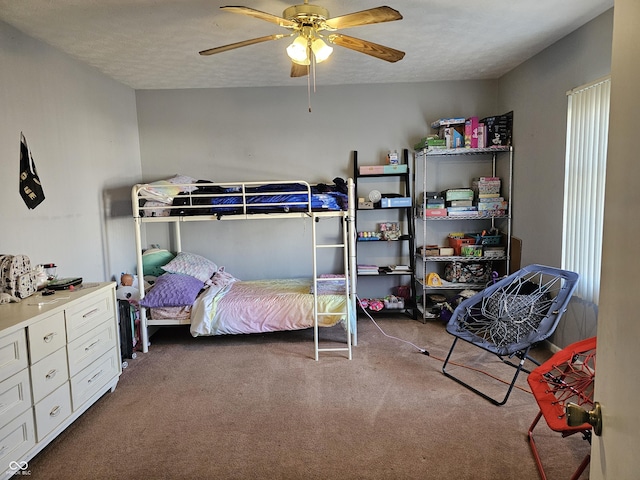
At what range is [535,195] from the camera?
3527mm

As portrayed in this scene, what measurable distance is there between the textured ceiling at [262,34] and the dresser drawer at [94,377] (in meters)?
2.25

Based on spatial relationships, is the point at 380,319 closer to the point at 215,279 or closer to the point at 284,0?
the point at 215,279

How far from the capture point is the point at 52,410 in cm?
212

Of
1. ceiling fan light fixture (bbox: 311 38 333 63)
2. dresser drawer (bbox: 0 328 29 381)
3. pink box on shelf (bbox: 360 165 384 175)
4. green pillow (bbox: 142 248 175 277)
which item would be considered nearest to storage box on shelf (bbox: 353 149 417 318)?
pink box on shelf (bbox: 360 165 384 175)

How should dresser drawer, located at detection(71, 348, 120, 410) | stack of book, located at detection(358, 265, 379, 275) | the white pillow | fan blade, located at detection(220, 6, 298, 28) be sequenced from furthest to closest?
1. stack of book, located at detection(358, 265, 379, 275)
2. the white pillow
3. dresser drawer, located at detection(71, 348, 120, 410)
4. fan blade, located at detection(220, 6, 298, 28)

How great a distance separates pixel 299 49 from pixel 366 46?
425 mm

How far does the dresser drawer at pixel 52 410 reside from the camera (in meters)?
2.03

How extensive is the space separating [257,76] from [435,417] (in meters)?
3.40

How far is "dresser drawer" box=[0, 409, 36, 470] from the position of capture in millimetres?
1796

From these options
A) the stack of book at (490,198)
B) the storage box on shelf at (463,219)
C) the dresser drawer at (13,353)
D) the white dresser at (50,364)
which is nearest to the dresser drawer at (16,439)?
the white dresser at (50,364)

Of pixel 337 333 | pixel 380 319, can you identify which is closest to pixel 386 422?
pixel 337 333

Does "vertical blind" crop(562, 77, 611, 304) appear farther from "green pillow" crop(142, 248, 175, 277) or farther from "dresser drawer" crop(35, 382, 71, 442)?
"green pillow" crop(142, 248, 175, 277)

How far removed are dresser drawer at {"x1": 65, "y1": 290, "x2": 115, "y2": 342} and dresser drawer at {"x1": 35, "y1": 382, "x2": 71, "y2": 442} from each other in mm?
302

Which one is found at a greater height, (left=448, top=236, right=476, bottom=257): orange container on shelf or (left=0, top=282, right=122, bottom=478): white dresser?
(left=448, top=236, right=476, bottom=257): orange container on shelf
